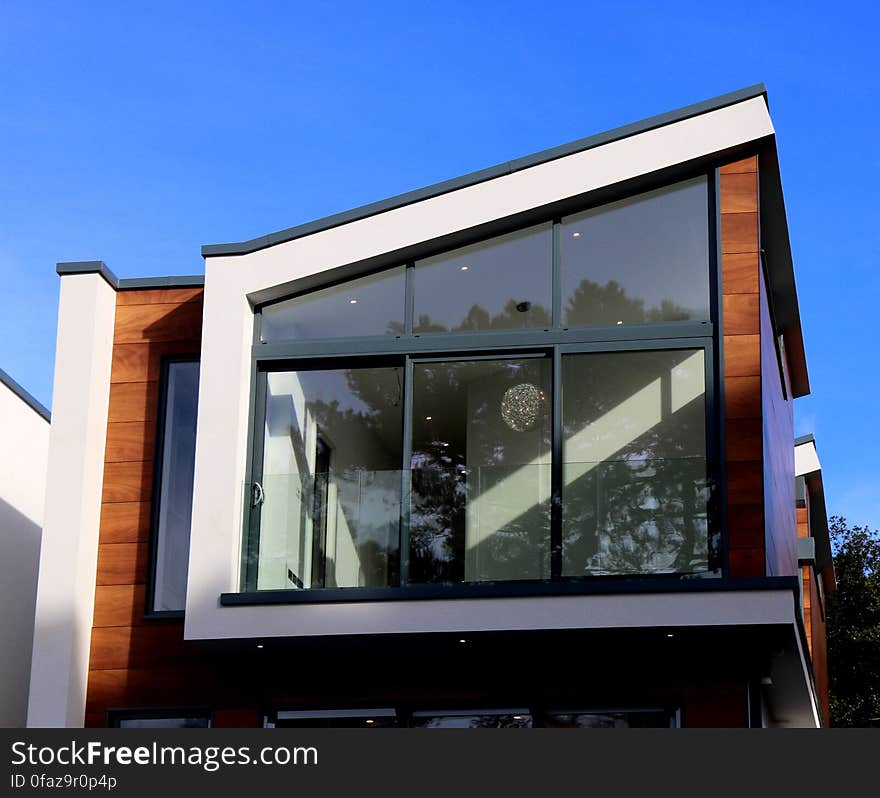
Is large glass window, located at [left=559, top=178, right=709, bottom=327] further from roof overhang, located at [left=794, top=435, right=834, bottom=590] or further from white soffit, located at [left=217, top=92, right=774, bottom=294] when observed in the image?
roof overhang, located at [left=794, top=435, right=834, bottom=590]

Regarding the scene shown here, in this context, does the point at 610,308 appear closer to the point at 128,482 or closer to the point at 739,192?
the point at 739,192

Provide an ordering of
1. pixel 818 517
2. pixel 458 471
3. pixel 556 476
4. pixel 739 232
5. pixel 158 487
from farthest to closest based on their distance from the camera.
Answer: pixel 818 517 < pixel 158 487 < pixel 739 232 < pixel 458 471 < pixel 556 476

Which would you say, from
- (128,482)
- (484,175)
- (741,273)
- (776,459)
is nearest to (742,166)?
(741,273)

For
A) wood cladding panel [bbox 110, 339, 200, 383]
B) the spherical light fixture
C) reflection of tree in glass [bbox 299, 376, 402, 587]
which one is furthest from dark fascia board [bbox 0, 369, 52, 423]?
the spherical light fixture

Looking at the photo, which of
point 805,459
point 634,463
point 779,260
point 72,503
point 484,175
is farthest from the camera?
point 805,459

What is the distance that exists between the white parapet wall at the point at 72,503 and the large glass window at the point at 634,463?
451 cm

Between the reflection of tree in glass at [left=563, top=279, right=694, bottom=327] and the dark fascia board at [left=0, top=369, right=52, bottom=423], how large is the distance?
23.1 feet

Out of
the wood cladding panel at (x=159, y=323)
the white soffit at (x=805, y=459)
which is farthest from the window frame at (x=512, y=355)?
the white soffit at (x=805, y=459)

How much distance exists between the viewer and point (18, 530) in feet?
53.8

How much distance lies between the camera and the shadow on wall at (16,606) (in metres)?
14.5

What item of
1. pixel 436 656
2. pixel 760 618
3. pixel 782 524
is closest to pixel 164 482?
pixel 436 656

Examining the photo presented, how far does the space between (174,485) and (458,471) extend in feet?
9.82

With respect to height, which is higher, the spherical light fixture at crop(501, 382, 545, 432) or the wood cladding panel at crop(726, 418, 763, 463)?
the spherical light fixture at crop(501, 382, 545, 432)

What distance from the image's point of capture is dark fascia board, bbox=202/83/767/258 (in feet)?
40.6
